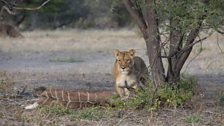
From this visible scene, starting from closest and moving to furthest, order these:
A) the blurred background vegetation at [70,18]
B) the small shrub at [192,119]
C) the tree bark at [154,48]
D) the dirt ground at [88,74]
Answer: the small shrub at [192,119], the dirt ground at [88,74], the tree bark at [154,48], the blurred background vegetation at [70,18]

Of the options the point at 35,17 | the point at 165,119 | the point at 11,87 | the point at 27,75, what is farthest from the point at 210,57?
the point at 35,17

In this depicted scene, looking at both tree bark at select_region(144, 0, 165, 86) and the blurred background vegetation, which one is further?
the blurred background vegetation

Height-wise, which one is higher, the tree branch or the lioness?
the tree branch

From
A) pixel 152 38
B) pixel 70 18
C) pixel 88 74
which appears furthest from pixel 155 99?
pixel 70 18

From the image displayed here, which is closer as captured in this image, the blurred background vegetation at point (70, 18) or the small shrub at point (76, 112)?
the small shrub at point (76, 112)

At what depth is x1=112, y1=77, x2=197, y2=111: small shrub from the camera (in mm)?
9266

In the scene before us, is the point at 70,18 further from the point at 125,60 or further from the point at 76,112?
the point at 76,112

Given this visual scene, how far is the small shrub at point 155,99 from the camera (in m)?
9.27

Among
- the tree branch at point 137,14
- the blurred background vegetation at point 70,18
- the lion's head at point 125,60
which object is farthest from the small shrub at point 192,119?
the blurred background vegetation at point 70,18

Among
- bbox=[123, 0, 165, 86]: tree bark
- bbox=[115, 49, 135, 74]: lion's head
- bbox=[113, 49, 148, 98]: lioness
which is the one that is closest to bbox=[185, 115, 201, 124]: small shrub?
bbox=[123, 0, 165, 86]: tree bark

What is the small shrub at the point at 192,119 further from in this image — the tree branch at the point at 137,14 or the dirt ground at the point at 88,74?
the tree branch at the point at 137,14

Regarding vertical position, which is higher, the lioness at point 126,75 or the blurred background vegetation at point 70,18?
the blurred background vegetation at point 70,18

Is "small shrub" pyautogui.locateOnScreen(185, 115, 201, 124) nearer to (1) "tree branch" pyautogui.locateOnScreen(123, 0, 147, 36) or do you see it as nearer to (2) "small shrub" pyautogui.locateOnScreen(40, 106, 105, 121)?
(2) "small shrub" pyautogui.locateOnScreen(40, 106, 105, 121)

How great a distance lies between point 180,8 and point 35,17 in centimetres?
4301
